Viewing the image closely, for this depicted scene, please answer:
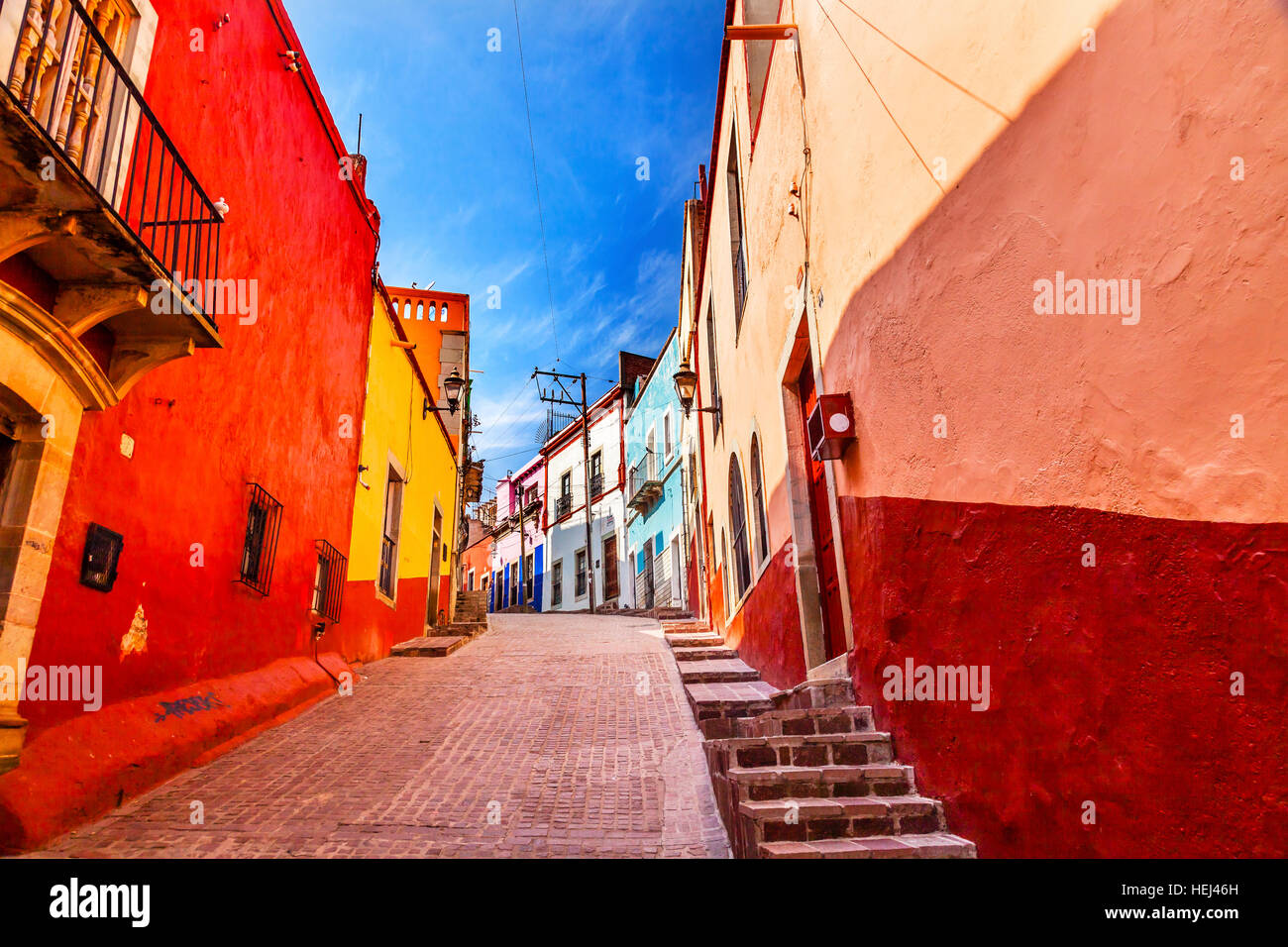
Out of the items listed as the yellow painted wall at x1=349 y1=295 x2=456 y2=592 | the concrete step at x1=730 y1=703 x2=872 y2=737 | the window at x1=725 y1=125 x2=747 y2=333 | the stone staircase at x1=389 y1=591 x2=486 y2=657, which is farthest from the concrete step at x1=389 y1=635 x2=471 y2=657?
the concrete step at x1=730 y1=703 x2=872 y2=737

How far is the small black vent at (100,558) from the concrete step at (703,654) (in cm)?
713

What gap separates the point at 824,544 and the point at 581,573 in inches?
943

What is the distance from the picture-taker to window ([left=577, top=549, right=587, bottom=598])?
30.0 m

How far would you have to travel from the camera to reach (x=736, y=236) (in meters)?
11.0

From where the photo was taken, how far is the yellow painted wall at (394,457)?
35.6 feet

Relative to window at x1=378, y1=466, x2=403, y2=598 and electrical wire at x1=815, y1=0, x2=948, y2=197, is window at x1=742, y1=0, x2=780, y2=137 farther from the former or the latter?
window at x1=378, y1=466, x2=403, y2=598

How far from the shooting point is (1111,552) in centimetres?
260

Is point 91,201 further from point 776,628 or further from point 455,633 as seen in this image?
point 455,633

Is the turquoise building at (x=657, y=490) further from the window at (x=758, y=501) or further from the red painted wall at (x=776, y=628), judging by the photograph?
the red painted wall at (x=776, y=628)

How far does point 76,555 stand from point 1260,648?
5.34 meters

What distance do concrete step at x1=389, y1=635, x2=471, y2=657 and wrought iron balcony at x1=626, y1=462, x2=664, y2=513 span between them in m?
11.3
